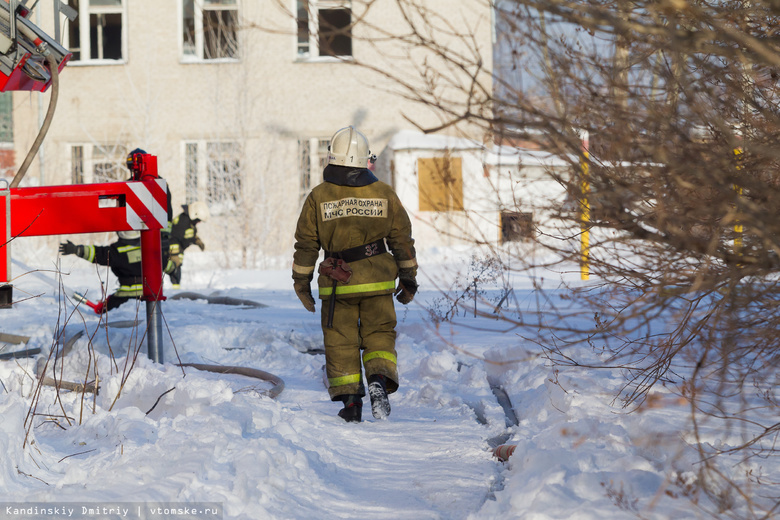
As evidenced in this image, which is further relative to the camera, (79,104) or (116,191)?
(79,104)

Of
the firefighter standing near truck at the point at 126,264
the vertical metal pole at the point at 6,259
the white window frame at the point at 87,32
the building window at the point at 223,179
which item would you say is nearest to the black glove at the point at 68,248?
the firefighter standing near truck at the point at 126,264

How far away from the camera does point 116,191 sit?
4.96m

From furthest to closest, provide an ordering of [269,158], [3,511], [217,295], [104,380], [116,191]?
[269,158], [217,295], [116,191], [104,380], [3,511]

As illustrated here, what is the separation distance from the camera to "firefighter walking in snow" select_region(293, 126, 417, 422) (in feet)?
15.8

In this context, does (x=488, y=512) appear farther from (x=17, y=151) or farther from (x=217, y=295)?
(x=17, y=151)

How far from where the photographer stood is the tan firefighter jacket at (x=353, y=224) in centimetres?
484

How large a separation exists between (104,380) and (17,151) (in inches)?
672

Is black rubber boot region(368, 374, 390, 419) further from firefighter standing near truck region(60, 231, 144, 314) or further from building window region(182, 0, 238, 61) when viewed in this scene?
building window region(182, 0, 238, 61)

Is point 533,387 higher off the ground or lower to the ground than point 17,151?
lower

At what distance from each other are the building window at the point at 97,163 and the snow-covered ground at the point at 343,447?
12.7 m

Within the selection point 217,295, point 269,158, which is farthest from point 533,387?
point 269,158

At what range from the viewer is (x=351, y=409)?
4.68 metres

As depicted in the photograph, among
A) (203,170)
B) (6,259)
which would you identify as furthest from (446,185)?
(203,170)

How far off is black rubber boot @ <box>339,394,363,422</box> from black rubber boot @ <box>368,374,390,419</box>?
0.09 metres
